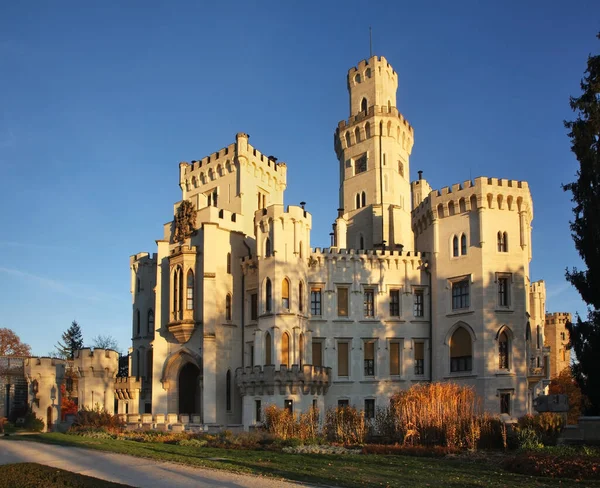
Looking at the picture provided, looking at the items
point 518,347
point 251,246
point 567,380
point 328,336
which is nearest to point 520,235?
point 518,347

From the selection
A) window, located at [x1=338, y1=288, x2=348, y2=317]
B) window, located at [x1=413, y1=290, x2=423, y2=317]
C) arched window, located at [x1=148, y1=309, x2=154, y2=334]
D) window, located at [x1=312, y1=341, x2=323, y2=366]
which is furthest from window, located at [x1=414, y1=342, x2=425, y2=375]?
arched window, located at [x1=148, y1=309, x2=154, y2=334]

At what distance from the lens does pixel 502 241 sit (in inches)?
1745

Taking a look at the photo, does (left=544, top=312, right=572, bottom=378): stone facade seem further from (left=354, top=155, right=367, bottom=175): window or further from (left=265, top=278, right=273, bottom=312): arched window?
(left=265, top=278, right=273, bottom=312): arched window

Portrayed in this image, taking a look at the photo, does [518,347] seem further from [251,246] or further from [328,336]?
[251,246]

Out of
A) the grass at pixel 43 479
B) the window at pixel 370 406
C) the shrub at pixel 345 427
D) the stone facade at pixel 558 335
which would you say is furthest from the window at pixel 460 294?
the stone facade at pixel 558 335

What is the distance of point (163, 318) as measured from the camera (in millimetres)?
49000

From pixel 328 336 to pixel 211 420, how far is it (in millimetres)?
9348

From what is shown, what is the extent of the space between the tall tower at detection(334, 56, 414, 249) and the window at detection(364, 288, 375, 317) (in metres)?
6.07

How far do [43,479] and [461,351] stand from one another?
32.5 meters

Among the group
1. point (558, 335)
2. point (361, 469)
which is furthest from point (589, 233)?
point (558, 335)

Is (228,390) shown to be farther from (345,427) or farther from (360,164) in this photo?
(360,164)

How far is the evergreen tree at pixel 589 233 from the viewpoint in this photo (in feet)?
102

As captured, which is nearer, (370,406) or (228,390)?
(228,390)

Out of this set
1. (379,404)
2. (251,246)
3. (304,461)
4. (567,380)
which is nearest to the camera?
(304,461)
